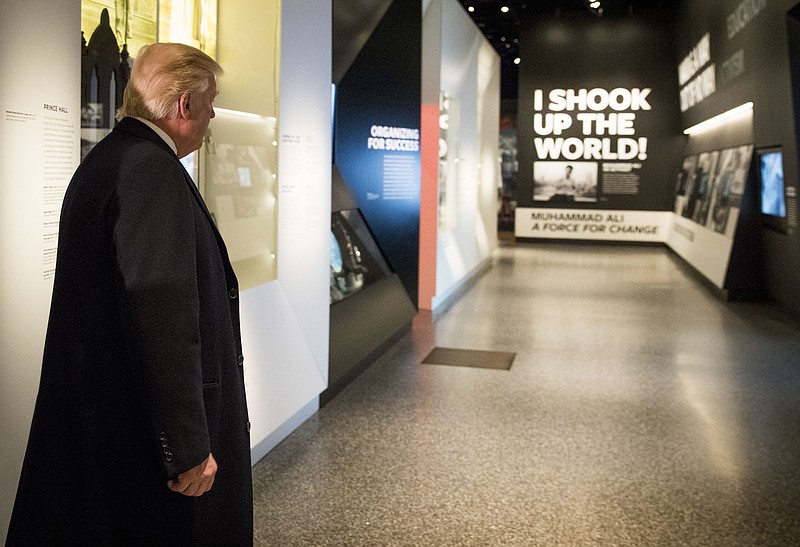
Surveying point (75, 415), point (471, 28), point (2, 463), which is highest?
point (471, 28)

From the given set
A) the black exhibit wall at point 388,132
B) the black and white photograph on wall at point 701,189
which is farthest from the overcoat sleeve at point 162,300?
the black and white photograph on wall at point 701,189

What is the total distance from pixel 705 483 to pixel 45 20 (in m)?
3.19

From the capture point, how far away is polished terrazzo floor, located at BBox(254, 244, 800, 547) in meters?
3.36

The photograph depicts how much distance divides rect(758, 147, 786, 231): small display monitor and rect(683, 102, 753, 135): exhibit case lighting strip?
92 centimetres

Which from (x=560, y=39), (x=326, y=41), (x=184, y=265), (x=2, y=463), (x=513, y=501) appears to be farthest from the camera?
(x=560, y=39)

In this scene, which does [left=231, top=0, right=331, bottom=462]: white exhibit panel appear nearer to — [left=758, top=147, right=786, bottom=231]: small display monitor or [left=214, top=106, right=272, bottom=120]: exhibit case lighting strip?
[left=214, top=106, right=272, bottom=120]: exhibit case lighting strip

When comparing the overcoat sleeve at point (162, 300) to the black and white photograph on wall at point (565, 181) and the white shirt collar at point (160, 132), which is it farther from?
the black and white photograph on wall at point (565, 181)

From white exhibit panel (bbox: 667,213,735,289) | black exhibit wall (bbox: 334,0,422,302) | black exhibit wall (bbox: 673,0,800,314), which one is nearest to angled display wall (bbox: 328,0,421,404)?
black exhibit wall (bbox: 334,0,422,302)

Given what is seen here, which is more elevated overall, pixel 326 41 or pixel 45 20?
pixel 326 41

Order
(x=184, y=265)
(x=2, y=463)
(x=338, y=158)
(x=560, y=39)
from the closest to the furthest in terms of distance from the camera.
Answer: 1. (x=184, y=265)
2. (x=2, y=463)
3. (x=338, y=158)
4. (x=560, y=39)

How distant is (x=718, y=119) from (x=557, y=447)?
30.5ft

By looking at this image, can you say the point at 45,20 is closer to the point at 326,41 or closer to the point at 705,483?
the point at 326,41

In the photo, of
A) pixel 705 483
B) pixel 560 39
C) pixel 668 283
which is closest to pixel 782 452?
pixel 705 483

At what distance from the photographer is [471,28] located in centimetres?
1100
